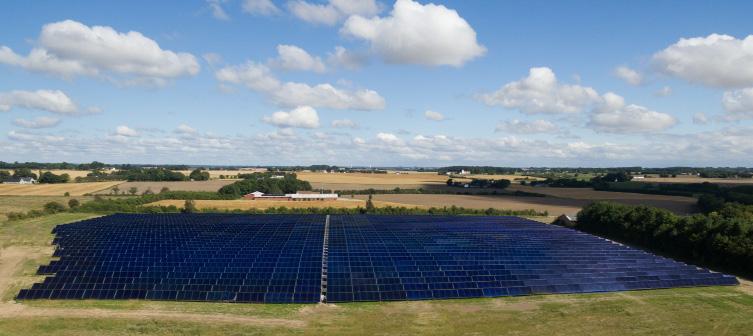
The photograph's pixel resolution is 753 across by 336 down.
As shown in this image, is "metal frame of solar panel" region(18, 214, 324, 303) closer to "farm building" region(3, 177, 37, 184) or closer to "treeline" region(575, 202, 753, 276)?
"treeline" region(575, 202, 753, 276)

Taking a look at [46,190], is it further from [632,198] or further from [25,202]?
[632,198]

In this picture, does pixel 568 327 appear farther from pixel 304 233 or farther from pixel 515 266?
pixel 304 233

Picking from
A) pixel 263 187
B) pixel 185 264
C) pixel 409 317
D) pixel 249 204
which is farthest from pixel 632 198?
pixel 185 264

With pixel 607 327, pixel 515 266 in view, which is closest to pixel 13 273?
pixel 515 266

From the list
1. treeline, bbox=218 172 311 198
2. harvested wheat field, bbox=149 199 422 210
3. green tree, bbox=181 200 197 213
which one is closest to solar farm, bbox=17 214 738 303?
green tree, bbox=181 200 197 213

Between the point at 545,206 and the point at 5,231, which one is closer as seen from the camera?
the point at 5,231

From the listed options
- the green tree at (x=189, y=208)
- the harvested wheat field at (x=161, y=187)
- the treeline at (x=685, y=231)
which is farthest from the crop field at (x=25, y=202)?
the treeline at (x=685, y=231)
